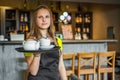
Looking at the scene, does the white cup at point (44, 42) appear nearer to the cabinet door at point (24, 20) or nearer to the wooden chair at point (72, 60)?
the wooden chair at point (72, 60)

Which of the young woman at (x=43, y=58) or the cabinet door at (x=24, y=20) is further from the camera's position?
the cabinet door at (x=24, y=20)

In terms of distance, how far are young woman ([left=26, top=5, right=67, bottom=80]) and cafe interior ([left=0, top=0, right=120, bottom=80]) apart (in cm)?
289

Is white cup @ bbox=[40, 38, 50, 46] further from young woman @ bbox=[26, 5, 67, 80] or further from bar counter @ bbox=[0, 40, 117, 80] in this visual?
bar counter @ bbox=[0, 40, 117, 80]

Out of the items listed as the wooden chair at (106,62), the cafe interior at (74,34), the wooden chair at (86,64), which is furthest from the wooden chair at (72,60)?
the wooden chair at (106,62)

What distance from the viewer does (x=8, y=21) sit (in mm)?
9250

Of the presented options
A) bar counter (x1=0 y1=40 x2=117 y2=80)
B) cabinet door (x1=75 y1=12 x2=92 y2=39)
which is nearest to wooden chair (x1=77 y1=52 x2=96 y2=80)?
bar counter (x1=0 y1=40 x2=117 y2=80)

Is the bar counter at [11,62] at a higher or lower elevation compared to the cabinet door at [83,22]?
lower

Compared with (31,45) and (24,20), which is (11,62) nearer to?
(31,45)

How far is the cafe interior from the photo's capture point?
16.9 feet

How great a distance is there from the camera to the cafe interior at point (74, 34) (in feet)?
16.9

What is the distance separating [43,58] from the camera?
202 cm

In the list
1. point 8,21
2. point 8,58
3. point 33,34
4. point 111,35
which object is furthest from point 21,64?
point 111,35

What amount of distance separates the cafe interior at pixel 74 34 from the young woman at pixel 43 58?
2.89 metres

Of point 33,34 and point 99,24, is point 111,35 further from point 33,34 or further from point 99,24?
point 33,34
